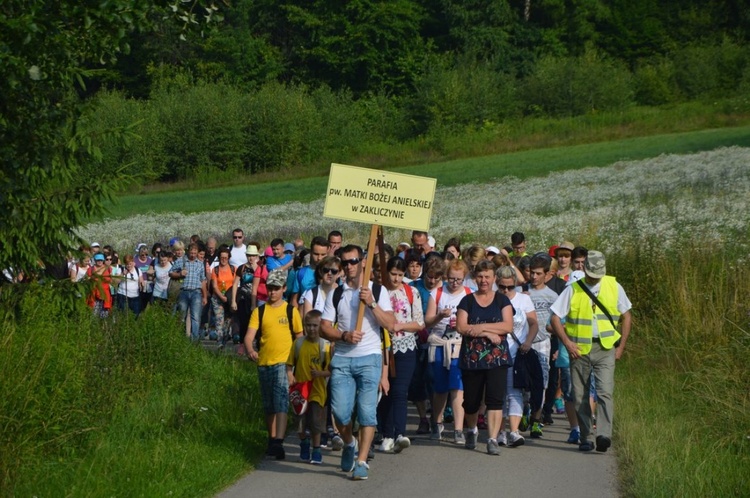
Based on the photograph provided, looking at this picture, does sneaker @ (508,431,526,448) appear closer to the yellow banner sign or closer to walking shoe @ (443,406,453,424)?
walking shoe @ (443,406,453,424)

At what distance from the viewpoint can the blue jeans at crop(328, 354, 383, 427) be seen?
10758mm

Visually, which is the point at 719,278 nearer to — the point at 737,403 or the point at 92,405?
the point at 737,403

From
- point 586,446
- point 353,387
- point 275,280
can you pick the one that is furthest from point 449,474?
point 275,280

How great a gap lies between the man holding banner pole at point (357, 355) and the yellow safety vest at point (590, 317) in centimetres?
207

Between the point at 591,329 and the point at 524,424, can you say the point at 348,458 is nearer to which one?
the point at 591,329

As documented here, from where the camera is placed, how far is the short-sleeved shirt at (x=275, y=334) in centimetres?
1176

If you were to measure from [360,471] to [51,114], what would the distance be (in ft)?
15.9

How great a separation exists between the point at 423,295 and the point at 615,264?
6.97 metres

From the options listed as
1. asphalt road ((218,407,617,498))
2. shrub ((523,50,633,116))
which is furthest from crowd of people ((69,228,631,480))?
shrub ((523,50,633,116))

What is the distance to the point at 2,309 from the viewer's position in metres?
11.9

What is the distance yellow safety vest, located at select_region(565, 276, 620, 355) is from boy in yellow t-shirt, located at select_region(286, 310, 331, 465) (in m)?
2.31

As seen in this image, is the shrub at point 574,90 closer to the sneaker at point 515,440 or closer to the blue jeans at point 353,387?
the sneaker at point 515,440

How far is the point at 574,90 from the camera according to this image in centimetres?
8250

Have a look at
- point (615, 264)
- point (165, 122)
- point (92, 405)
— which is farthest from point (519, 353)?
point (165, 122)
